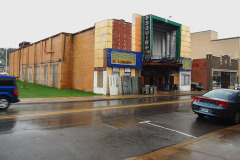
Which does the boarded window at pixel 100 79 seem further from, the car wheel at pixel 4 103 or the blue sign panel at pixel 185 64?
the blue sign panel at pixel 185 64

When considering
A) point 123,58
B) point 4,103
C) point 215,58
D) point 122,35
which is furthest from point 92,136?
point 215,58

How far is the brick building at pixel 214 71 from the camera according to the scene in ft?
123

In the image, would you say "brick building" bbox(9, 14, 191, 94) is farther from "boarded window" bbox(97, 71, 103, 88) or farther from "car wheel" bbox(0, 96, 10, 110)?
"car wheel" bbox(0, 96, 10, 110)

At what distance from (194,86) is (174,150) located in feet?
102

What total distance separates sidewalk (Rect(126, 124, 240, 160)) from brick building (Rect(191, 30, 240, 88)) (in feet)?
113

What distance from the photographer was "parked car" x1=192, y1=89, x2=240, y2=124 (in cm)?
860

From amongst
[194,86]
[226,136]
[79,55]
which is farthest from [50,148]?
[194,86]

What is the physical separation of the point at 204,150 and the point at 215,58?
37539 mm

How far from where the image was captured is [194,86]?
111 feet

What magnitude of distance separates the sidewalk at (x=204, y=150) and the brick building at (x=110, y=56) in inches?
650

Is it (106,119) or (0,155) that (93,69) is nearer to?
(106,119)

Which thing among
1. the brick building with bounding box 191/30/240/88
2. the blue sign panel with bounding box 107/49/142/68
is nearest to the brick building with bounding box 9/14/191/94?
the blue sign panel with bounding box 107/49/142/68

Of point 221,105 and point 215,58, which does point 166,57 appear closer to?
point 215,58

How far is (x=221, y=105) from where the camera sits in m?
8.66
